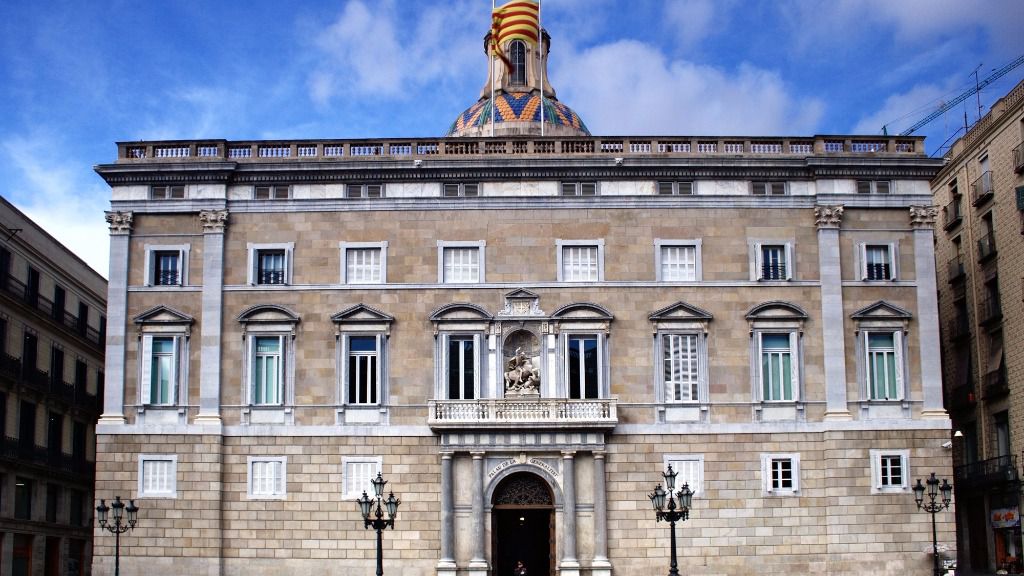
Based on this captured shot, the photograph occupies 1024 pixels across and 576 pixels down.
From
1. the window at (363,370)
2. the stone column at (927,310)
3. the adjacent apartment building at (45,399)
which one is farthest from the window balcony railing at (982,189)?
the adjacent apartment building at (45,399)

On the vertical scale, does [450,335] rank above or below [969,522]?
above

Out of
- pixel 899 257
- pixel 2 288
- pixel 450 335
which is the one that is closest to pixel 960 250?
pixel 899 257

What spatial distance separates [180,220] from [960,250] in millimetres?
30456

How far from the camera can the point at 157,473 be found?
Result: 43281 millimetres

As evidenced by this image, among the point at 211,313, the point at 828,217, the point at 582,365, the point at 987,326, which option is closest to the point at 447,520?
the point at 582,365

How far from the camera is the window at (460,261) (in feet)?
146

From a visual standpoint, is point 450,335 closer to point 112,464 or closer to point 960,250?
point 112,464

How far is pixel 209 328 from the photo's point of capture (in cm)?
4394

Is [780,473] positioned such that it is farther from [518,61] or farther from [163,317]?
[518,61]

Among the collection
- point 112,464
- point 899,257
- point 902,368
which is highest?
point 899,257

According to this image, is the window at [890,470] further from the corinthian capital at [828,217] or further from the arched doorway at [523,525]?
the arched doorway at [523,525]

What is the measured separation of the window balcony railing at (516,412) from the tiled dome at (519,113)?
68.3 feet

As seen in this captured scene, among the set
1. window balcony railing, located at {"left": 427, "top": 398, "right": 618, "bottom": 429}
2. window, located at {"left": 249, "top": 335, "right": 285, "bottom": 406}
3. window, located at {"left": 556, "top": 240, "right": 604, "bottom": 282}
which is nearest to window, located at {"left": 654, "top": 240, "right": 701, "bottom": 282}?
window, located at {"left": 556, "top": 240, "right": 604, "bottom": 282}

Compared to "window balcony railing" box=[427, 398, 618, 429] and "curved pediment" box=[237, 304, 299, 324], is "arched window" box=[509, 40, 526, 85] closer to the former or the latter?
"curved pediment" box=[237, 304, 299, 324]
